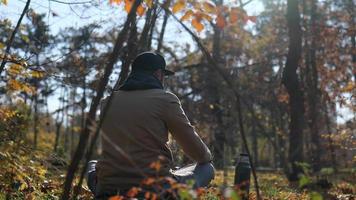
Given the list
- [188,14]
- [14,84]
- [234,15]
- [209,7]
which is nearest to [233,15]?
[234,15]

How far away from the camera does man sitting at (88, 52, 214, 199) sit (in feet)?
14.0

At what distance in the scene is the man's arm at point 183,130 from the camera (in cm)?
435

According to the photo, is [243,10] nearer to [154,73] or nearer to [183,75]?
[154,73]

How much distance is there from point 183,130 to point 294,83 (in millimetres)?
12781

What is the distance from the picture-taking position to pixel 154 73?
14.9 ft

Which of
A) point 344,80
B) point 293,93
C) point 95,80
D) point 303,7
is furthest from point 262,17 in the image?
point 95,80

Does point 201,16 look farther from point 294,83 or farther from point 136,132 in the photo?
point 294,83

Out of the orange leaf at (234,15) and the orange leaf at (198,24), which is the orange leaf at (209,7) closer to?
the orange leaf at (198,24)

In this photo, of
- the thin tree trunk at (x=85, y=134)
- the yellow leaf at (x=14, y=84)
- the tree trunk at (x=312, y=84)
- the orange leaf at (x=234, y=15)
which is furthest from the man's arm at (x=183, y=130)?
the tree trunk at (x=312, y=84)

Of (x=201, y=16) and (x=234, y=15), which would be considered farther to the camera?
(x=234, y=15)

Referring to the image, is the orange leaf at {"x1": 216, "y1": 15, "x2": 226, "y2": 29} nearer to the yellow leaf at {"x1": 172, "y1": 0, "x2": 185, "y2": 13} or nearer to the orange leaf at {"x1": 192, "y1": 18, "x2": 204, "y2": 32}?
the orange leaf at {"x1": 192, "y1": 18, "x2": 204, "y2": 32}

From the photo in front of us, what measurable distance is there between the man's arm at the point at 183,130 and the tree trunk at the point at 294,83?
12.5 m

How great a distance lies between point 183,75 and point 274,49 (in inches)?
237

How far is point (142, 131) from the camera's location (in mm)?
4277
